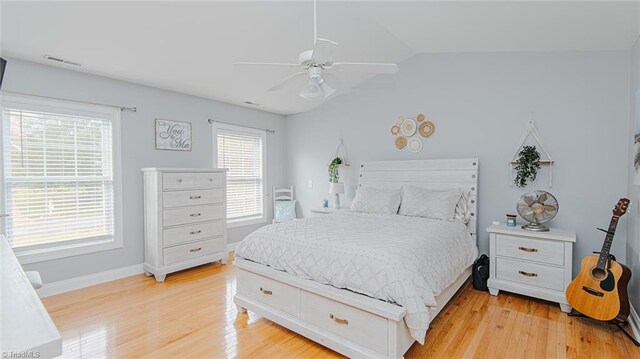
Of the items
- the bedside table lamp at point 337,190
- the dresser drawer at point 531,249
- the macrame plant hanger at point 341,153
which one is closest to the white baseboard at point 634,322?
the dresser drawer at point 531,249

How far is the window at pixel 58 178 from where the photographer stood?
303 cm

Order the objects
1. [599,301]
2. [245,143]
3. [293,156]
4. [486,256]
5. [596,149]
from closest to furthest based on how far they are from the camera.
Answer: [599,301] → [596,149] → [486,256] → [245,143] → [293,156]

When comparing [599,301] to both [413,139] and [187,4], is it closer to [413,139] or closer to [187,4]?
[413,139]

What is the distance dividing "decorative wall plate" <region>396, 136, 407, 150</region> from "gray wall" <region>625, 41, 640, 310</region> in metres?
2.18

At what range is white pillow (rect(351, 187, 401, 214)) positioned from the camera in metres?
3.85

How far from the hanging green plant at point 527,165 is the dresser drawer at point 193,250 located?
3.67m

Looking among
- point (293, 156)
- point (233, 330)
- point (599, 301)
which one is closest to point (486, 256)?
point (599, 301)

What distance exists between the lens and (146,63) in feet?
10.8

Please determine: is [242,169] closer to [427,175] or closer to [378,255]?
[427,175]

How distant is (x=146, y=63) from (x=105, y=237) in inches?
79.3

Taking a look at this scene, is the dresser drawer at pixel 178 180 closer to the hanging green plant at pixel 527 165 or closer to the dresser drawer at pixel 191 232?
the dresser drawer at pixel 191 232

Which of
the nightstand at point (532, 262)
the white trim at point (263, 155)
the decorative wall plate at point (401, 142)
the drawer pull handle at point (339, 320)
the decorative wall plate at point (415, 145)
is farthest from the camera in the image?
the white trim at point (263, 155)

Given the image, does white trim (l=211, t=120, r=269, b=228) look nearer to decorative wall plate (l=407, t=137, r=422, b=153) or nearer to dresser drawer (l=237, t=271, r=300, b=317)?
dresser drawer (l=237, t=271, r=300, b=317)

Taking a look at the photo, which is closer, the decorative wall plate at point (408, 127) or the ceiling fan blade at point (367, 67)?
the ceiling fan blade at point (367, 67)
